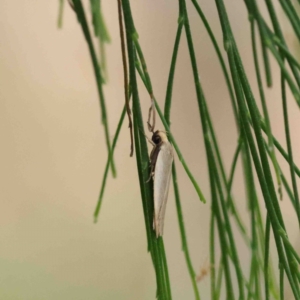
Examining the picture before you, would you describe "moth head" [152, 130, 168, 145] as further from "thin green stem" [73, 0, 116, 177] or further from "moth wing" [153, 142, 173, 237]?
"thin green stem" [73, 0, 116, 177]

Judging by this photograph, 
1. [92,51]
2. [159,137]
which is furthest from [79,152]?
[92,51]

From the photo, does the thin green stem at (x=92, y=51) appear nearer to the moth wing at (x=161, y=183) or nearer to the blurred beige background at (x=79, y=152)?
the moth wing at (x=161, y=183)

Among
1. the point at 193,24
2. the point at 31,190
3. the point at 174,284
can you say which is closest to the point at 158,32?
the point at 193,24

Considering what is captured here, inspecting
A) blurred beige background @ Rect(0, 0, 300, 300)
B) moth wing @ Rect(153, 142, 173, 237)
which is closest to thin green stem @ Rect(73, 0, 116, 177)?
moth wing @ Rect(153, 142, 173, 237)

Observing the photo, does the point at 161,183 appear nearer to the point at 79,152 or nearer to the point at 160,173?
the point at 160,173

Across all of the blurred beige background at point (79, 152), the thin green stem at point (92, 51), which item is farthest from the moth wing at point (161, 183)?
the blurred beige background at point (79, 152)

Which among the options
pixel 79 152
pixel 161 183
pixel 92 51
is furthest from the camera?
pixel 79 152
